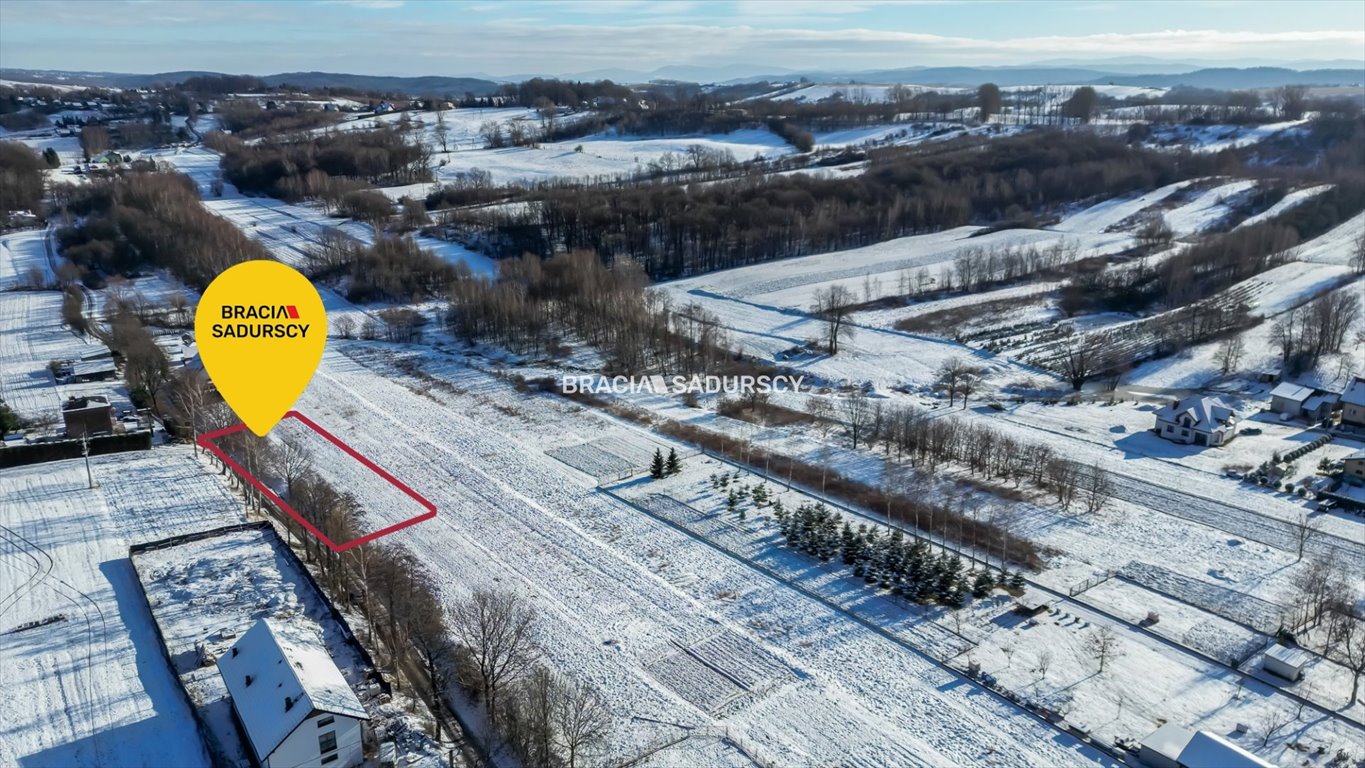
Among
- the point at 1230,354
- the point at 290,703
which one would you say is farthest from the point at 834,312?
the point at 290,703

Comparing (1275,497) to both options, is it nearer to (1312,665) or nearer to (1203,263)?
(1312,665)

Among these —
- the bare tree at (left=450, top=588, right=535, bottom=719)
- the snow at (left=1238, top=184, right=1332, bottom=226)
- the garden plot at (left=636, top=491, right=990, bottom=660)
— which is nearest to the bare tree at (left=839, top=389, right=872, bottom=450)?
the garden plot at (left=636, top=491, right=990, bottom=660)

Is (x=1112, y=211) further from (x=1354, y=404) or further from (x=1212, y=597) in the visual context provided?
(x=1212, y=597)

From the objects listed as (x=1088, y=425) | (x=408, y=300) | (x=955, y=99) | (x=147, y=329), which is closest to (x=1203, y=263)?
(x=1088, y=425)

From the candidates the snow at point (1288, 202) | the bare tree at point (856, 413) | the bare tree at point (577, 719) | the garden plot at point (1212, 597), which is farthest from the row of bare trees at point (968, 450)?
the snow at point (1288, 202)

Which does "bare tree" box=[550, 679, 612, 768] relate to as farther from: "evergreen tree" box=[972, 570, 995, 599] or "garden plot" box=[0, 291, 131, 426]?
"garden plot" box=[0, 291, 131, 426]

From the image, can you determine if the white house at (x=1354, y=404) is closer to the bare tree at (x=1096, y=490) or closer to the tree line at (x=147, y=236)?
the bare tree at (x=1096, y=490)
